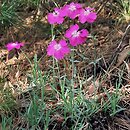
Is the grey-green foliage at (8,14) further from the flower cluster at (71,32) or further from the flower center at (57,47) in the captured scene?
the flower center at (57,47)

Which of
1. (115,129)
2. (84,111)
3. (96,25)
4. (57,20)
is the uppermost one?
(57,20)

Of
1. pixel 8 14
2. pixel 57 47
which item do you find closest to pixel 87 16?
pixel 57 47

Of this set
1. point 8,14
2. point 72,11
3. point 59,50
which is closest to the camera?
point 59,50

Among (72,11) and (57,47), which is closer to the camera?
(57,47)

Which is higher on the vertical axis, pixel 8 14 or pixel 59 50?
pixel 8 14

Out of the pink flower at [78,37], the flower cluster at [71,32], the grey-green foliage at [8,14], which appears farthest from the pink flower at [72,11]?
the grey-green foliage at [8,14]

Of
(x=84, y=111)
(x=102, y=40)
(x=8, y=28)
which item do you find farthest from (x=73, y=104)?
(x=8, y=28)

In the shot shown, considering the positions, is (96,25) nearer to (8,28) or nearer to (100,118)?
(8,28)

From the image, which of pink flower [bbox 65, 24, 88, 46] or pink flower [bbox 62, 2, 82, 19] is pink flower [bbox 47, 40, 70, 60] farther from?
pink flower [bbox 62, 2, 82, 19]

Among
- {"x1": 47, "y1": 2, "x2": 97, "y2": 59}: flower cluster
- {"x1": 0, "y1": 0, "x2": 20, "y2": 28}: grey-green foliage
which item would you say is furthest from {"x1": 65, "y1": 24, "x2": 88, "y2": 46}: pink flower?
{"x1": 0, "y1": 0, "x2": 20, "y2": 28}: grey-green foliage

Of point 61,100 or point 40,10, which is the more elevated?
point 40,10

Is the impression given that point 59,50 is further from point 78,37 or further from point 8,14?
point 8,14
